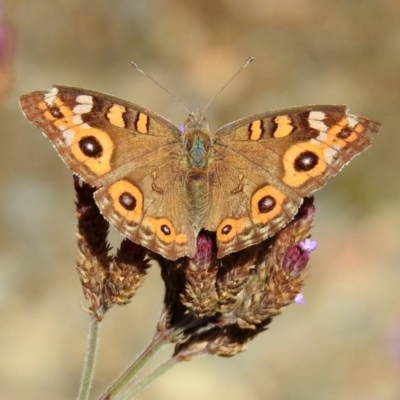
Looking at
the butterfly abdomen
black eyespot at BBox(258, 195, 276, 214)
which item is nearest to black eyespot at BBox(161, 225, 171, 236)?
the butterfly abdomen

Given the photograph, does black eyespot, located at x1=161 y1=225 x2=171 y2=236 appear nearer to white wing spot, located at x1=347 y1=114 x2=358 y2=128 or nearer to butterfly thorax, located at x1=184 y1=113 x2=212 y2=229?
butterfly thorax, located at x1=184 y1=113 x2=212 y2=229

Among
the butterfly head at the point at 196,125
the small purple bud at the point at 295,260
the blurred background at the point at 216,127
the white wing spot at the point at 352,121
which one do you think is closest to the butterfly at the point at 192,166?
the white wing spot at the point at 352,121

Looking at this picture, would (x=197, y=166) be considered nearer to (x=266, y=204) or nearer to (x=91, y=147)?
(x=266, y=204)

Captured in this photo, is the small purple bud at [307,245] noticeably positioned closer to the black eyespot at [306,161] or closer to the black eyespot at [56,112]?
the black eyespot at [306,161]

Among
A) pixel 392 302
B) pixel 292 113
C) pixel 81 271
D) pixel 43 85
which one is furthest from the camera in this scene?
pixel 43 85

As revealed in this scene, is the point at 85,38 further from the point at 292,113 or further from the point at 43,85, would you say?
the point at 292,113

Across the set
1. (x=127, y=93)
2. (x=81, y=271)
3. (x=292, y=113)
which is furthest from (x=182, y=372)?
(x=292, y=113)

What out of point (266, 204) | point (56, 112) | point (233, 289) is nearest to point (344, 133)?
point (266, 204)
